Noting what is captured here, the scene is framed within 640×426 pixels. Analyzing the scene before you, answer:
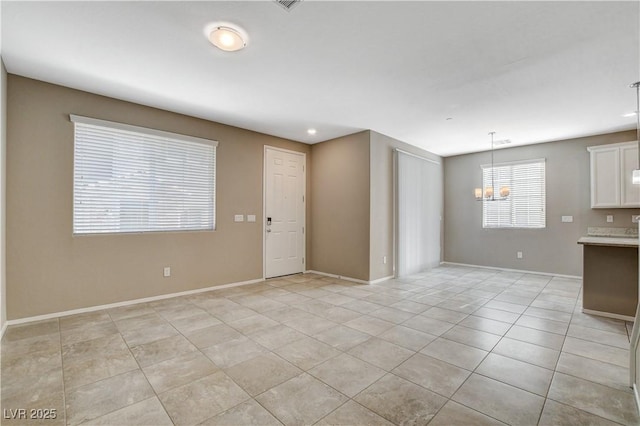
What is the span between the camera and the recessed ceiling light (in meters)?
2.42

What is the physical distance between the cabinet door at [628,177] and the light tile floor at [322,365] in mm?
2586

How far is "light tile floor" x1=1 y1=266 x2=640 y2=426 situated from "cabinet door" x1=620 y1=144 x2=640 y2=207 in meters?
2.59

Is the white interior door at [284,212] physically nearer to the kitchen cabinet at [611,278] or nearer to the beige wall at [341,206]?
the beige wall at [341,206]

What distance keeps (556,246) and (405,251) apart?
120 inches

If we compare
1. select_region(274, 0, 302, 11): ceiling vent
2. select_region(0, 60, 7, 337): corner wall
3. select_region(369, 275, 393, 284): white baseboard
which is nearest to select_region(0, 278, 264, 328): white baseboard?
select_region(0, 60, 7, 337): corner wall

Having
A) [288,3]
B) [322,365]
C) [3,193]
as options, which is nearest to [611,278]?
[322,365]

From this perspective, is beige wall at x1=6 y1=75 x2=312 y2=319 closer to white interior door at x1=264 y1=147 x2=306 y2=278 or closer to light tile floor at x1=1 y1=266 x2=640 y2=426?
light tile floor at x1=1 y1=266 x2=640 y2=426

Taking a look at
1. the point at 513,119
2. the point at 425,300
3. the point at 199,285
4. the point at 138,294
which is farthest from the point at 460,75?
the point at 138,294

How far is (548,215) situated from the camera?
5949 millimetres

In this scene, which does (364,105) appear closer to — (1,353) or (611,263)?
(611,263)

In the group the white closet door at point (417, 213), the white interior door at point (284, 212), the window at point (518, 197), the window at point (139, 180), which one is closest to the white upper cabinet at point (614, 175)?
the window at point (518, 197)

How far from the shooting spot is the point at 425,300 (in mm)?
4230

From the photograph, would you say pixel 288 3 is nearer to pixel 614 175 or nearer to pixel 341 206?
pixel 341 206

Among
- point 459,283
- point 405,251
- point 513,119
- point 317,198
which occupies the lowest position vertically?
→ point 459,283
